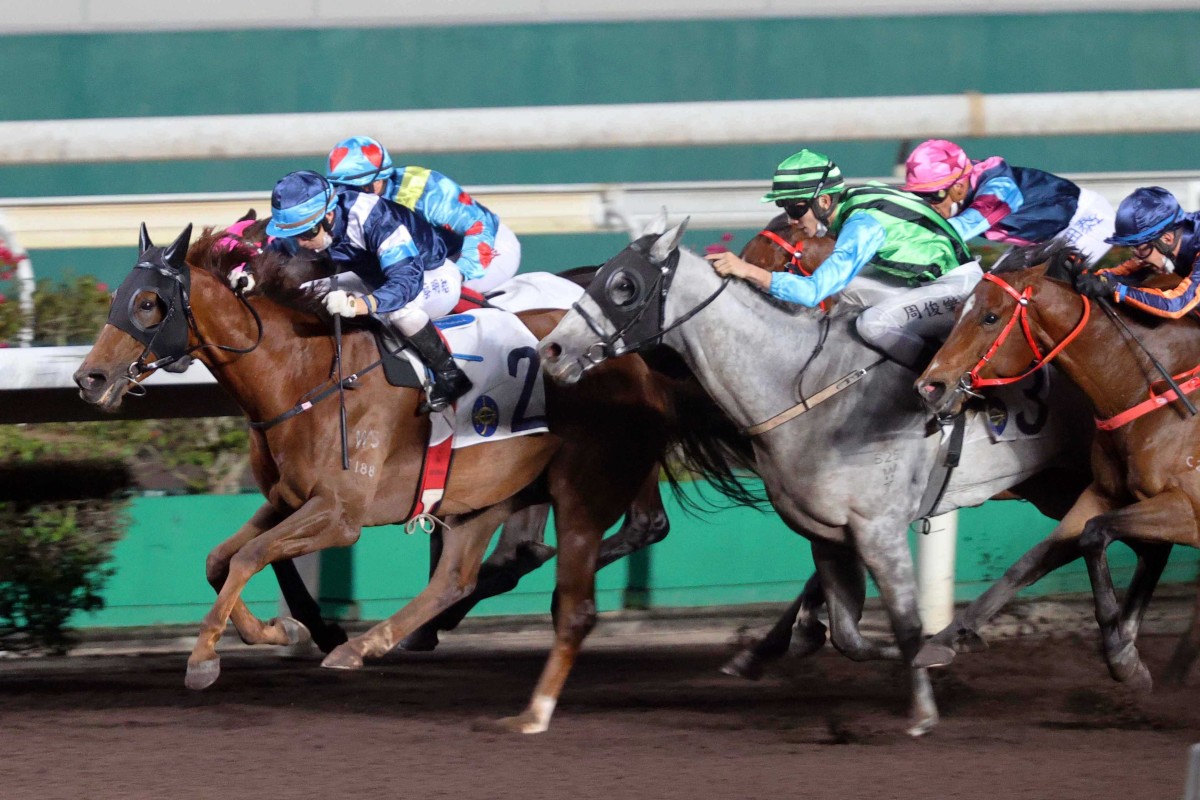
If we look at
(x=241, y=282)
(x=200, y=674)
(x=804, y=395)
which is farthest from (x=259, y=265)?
(x=804, y=395)

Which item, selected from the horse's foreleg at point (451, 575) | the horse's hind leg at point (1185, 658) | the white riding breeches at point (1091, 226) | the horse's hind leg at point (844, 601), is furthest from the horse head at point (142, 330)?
the horse's hind leg at point (1185, 658)

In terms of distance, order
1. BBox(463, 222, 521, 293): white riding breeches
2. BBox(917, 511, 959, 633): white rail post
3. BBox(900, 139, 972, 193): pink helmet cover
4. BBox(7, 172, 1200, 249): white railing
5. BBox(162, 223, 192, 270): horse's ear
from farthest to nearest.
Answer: BBox(7, 172, 1200, 249): white railing
BBox(917, 511, 959, 633): white rail post
BBox(463, 222, 521, 293): white riding breeches
BBox(900, 139, 972, 193): pink helmet cover
BBox(162, 223, 192, 270): horse's ear

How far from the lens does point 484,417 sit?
5.10m

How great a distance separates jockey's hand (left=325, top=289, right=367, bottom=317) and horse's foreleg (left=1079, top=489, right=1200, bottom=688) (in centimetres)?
221

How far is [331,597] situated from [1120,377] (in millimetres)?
3539

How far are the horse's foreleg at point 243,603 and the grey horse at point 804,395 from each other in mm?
1191

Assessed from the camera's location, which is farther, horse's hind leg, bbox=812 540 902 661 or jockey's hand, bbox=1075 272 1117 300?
horse's hind leg, bbox=812 540 902 661

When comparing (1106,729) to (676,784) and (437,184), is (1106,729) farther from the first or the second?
(437,184)

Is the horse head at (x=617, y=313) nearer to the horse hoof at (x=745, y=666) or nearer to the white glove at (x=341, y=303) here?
the white glove at (x=341, y=303)

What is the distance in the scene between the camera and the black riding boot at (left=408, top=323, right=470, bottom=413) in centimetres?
493

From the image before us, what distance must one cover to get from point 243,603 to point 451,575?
0.67 metres

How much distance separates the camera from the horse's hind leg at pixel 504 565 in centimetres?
566

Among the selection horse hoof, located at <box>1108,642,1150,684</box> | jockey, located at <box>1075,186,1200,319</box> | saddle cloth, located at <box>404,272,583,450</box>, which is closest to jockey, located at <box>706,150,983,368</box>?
jockey, located at <box>1075,186,1200,319</box>

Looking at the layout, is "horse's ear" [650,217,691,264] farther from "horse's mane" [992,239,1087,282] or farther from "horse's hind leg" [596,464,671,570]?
"horse's hind leg" [596,464,671,570]
